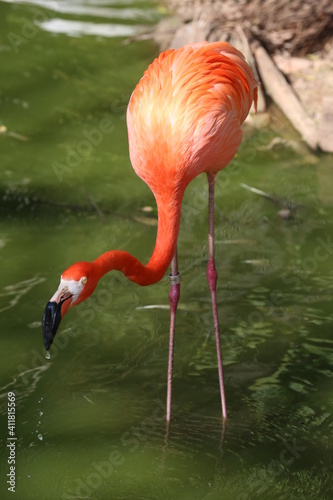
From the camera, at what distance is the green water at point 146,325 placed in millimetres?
3959

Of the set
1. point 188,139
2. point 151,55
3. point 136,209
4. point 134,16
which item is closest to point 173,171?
point 188,139

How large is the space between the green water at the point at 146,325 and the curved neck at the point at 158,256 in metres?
0.89

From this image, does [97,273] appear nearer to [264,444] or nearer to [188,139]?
[188,139]

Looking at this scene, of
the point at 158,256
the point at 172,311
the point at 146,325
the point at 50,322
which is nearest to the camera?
the point at 50,322

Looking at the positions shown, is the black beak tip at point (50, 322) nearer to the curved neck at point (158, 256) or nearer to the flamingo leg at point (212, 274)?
the curved neck at point (158, 256)

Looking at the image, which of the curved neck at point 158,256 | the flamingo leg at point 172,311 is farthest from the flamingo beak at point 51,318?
the flamingo leg at point 172,311

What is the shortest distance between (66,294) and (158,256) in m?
0.68

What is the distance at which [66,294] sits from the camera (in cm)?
325

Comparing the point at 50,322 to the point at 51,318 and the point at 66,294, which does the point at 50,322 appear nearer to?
the point at 51,318

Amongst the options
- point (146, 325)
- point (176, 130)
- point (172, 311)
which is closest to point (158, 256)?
point (176, 130)

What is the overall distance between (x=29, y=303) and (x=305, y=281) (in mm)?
1741

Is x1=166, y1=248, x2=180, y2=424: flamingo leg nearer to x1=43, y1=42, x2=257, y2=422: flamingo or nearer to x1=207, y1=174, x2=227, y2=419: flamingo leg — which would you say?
x1=43, y1=42, x2=257, y2=422: flamingo

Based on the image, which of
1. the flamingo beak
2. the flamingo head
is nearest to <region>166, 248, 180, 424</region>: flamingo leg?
the flamingo head

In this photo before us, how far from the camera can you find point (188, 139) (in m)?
3.89
